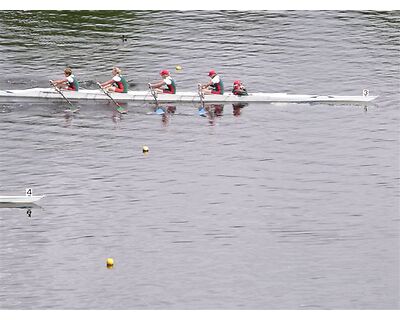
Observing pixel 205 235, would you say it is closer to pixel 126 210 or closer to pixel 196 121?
pixel 126 210

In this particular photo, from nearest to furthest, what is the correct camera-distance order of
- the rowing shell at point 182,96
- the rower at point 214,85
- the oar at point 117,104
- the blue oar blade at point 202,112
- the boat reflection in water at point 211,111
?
the boat reflection in water at point 211,111, the blue oar blade at point 202,112, the oar at point 117,104, the rowing shell at point 182,96, the rower at point 214,85

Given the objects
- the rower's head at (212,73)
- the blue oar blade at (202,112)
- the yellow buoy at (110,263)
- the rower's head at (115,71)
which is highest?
the rower's head at (115,71)

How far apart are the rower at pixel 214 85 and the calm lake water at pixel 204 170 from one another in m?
0.96

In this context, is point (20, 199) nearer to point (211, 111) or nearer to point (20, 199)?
point (20, 199)

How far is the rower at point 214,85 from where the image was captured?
75938 millimetres

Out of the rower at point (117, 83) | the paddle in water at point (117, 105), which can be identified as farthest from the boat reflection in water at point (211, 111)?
the rower at point (117, 83)

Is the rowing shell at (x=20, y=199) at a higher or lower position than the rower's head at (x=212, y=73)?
lower

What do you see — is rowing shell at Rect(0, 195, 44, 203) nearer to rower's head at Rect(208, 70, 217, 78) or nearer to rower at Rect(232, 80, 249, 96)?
rower's head at Rect(208, 70, 217, 78)

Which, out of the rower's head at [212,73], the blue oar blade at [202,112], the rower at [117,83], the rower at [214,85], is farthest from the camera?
the rower at [117,83]

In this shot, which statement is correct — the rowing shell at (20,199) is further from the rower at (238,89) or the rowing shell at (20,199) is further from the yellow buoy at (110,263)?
the rower at (238,89)

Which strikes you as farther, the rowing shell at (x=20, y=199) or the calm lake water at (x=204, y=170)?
the rowing shell at (x=20, y=199)

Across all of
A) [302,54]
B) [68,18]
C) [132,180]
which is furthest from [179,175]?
[68,18]

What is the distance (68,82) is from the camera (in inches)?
3027

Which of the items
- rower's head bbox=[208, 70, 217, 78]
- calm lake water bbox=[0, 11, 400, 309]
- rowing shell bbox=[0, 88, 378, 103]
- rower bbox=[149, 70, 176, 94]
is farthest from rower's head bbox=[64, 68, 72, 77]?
rower's head bbox=[208, 70, 217, 78]
